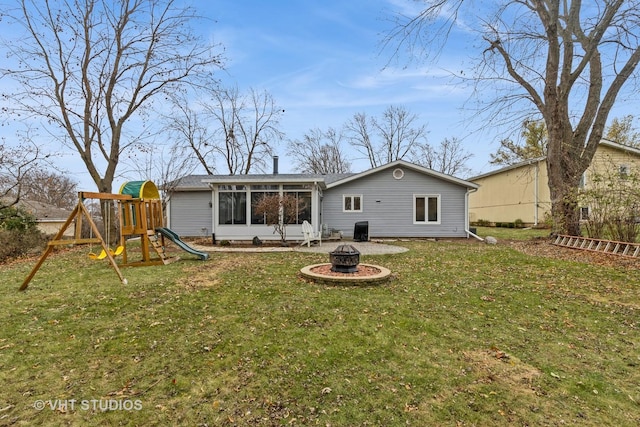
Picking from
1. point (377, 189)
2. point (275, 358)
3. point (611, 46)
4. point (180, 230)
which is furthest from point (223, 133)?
point (275, 358)

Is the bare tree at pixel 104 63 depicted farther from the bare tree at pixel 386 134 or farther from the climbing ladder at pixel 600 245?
the bare tree at pixel 386 134

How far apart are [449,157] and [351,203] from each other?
2373 centimetres

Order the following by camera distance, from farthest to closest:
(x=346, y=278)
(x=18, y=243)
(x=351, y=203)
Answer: (x=351, y=203), (x=18, y=243), (x=346, y=278)

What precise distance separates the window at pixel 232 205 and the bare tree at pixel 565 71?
9677 mm

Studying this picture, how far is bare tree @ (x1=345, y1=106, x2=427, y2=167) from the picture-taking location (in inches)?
1267


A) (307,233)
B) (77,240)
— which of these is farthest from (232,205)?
(77,240)

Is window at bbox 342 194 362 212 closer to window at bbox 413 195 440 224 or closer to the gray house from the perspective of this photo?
the gray house

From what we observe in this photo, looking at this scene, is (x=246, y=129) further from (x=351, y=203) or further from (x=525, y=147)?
(x=525, y=147)

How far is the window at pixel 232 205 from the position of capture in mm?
12812

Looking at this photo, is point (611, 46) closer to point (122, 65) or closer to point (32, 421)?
point (32, 421)

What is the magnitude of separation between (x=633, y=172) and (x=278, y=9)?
11423 millimetres

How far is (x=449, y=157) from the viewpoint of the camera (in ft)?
113

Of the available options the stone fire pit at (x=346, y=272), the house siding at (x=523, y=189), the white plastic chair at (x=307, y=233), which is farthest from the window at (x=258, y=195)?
the house siding at (x=523, y=189)

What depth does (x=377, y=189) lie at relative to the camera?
1464 centimetres
